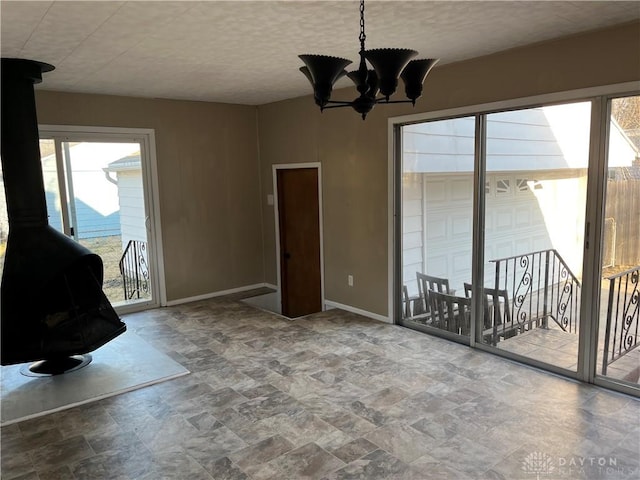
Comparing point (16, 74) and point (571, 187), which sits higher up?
point (16, 74)

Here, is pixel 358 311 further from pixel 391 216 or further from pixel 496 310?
pixel 496 310

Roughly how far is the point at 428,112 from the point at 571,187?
1.44m

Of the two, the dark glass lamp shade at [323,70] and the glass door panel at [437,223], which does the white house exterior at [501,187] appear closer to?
the glass door panel at [437,223]

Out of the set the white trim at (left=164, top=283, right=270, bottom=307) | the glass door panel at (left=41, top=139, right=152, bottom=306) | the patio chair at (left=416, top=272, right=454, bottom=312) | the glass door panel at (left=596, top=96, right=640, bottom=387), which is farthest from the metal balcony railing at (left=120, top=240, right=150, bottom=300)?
the glass door panel at (left=596, top=96, right=640, bottom=387)

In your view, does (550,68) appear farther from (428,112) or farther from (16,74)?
(16,74)

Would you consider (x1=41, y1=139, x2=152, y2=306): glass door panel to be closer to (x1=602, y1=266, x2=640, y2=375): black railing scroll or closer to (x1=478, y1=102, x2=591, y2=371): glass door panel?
(x1=478, y1=102, x2=591, y2=371): glass door panel

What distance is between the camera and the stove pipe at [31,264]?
11.8 ft

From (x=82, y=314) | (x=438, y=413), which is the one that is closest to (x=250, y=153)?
(x=82, y=314)

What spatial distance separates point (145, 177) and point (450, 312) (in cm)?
383

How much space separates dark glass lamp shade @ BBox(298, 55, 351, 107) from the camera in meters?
2.16

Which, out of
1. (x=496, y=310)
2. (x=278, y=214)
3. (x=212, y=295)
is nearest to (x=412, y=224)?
(x=496, y=310)

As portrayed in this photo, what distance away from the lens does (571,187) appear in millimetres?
3555

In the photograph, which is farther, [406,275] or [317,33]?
[406,275]

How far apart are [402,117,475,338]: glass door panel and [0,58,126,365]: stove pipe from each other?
9.78 ft
